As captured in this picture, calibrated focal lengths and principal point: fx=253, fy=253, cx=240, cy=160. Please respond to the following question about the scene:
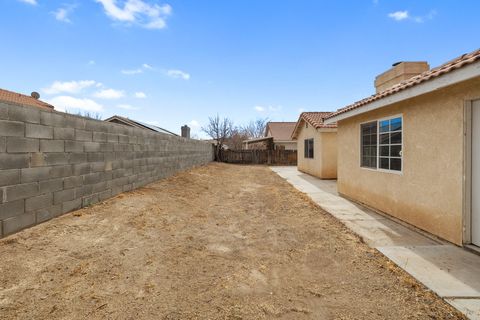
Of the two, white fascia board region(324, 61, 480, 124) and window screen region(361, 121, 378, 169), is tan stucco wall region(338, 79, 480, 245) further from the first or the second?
window screen region(361, 121, 378, 169)

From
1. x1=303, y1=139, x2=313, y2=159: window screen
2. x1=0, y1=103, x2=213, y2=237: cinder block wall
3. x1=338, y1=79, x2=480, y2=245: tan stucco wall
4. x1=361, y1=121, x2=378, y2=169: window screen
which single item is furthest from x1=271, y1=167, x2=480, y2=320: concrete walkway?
x1=303, y1=139, x2=313, y2=159: window screen

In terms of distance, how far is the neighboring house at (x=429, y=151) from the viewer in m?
3.79

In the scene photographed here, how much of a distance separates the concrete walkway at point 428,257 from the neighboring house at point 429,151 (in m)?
0.33

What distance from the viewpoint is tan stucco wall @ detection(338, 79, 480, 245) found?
393 cm

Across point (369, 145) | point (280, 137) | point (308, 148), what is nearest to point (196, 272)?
point (369, 145)

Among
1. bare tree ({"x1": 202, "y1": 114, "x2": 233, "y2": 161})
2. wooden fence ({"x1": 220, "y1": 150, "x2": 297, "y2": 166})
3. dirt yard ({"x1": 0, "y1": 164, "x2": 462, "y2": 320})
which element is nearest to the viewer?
dirt yard ({"x1": 0, "y1": 164, "x2": 462, "y2": 320})

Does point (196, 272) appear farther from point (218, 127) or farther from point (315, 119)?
point (218, 127)

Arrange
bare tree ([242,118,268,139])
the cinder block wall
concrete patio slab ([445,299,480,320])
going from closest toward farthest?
concrete patio slab ([445,299,480,320])
the cinder block wall
bare tree ([242,118,268,139])

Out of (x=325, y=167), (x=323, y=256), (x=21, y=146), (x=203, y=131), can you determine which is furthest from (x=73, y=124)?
(x=203, y=131)

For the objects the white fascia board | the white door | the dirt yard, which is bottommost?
the dirt yard

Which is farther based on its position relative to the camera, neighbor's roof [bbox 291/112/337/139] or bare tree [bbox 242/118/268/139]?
bare tree [bbox 242/118/268/139]

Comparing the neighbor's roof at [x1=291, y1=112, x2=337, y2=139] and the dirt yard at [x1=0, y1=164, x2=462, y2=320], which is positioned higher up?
the neighbor's roof at [x1=291, y1=112, x2=337, y2=139]

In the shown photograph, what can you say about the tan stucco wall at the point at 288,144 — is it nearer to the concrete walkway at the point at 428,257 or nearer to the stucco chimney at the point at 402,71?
the stucco chimney at the point at 402,71

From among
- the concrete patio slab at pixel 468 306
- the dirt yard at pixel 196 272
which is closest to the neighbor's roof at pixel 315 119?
the dirt yard at pixel 196 272
